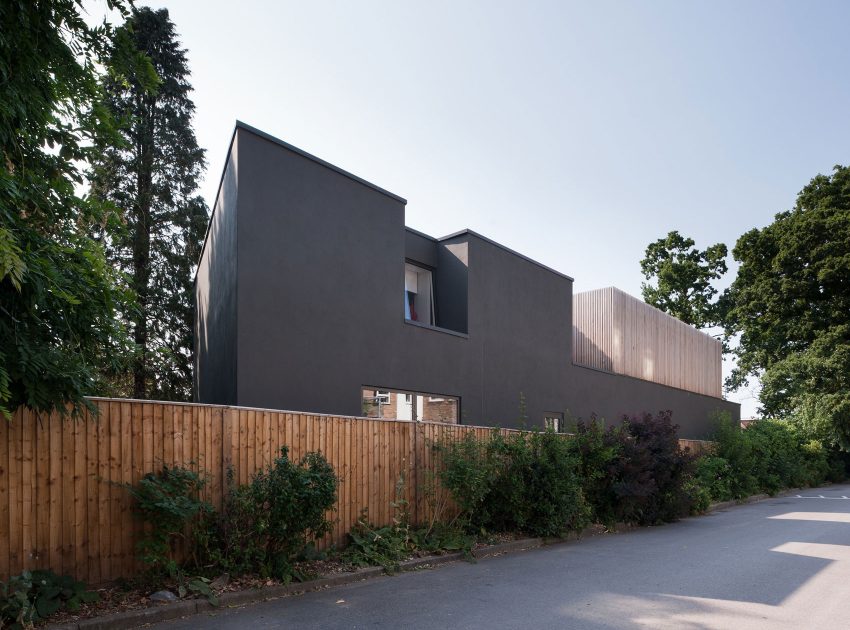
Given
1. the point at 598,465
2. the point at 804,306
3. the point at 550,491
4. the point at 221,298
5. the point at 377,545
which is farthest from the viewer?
the point at 804,306

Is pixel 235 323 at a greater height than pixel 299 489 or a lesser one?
greater

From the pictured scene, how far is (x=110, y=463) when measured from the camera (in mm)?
6715

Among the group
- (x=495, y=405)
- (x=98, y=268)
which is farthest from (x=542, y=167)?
(x=98, y=268)

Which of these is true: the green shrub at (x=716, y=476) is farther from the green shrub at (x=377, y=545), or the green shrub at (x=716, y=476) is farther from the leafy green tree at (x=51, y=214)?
the leafy green tree at (x=51, y=214)

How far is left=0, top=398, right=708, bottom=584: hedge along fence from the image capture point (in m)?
6.05

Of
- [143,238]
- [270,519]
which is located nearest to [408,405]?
[270,519]

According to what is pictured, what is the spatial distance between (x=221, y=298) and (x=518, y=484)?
22.0ft

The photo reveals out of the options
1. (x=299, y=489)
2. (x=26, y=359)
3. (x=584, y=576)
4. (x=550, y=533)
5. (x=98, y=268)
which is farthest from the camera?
(x=550, y=533)

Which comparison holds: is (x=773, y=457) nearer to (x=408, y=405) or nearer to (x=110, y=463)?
(x=408, y=405)

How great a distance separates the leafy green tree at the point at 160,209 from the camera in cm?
2041

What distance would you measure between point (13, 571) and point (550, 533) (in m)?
8.07

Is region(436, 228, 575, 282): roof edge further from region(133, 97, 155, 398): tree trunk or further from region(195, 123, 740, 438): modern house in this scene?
region(133, 97, 155, 398): tree trunk

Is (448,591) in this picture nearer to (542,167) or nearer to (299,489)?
(299,489)

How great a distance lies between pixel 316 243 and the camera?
38.6ft
